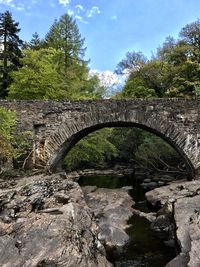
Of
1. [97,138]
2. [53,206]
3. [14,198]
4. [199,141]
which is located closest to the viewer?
[53,206]

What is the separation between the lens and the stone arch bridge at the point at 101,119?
18234 millimetres

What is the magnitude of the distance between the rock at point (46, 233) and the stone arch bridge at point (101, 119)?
618 centimetres

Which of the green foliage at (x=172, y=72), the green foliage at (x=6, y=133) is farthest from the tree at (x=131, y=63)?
the green foliage at (x=6, y=133)

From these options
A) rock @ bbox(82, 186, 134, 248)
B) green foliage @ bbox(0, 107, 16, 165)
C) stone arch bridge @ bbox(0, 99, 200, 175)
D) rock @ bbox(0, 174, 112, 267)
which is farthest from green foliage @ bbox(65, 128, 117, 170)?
rock @ bbox(0, 174, 112, 267)

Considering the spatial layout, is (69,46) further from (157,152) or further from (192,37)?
(157,152)

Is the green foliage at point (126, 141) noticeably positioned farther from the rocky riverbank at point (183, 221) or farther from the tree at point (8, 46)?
the rocky riverbank at point (183, 221)

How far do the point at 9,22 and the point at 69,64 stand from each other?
253 inches

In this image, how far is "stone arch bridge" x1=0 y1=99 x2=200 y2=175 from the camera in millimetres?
18234

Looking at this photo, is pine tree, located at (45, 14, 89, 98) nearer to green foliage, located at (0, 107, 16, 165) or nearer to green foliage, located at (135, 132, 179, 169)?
green foliage, located at (135, 132, 179, 169)

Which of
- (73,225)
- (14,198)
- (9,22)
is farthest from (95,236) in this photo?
(9,22)

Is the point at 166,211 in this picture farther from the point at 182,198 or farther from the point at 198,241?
the point at 198,241

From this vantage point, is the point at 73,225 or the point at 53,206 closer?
the point at 73,225

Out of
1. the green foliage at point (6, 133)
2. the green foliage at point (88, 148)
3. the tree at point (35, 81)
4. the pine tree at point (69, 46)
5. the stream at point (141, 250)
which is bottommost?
the stream at point (141, 250)

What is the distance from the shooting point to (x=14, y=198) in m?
12.5
